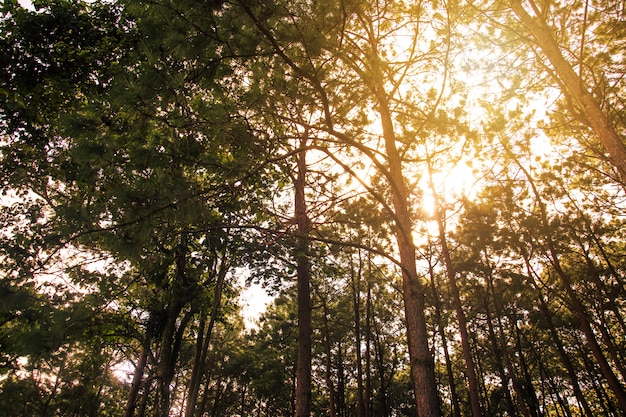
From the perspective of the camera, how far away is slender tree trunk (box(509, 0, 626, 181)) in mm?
5223

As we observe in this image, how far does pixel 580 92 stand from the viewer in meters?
5.67

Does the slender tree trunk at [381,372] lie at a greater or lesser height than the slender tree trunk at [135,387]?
greater

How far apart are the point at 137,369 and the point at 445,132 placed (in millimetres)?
10751

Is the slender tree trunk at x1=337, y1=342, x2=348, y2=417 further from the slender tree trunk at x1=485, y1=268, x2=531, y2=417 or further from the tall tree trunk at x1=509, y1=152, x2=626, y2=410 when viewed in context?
the tall tree trunk at x1=509, y1=152, x2=626, y2=410

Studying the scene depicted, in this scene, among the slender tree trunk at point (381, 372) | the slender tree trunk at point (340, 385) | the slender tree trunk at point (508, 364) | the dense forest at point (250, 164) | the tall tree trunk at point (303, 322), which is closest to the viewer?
the dense forest at point (250, 164)

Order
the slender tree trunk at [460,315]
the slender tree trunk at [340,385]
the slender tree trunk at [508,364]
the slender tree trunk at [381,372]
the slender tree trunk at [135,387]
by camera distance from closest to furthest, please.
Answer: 1. the slender tree trunk at [135,387]
2. the slender tree trunk at [460,315]
3. the slender tree trunk at [508,364]
4. the slender tree trunk at [381,372]
5. the slender tree trunk at [340,385]

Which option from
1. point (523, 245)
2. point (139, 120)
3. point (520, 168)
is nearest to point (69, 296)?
point (139, 120)

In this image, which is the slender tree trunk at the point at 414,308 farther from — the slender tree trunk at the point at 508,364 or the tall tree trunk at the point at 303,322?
the slender tree trunk at the point at 508,364

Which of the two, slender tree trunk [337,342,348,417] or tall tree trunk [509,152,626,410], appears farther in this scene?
slender tree trunk [337,342,348,417]

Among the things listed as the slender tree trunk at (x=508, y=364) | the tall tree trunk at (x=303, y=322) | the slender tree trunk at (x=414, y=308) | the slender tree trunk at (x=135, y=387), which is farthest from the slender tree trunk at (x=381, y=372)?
the slender tree trunk at (x=414, y=308)

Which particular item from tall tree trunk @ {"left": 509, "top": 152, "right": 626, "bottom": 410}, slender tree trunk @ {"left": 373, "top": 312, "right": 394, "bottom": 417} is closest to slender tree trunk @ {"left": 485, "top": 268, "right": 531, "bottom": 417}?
tall tree trunk @ {"left": 509, "top": 152, "right": 626, "bottom": 410}

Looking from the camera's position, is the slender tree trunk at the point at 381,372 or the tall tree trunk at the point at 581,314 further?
the slender tree trunk at the point at 381,372

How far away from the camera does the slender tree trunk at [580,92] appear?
5.22 meters

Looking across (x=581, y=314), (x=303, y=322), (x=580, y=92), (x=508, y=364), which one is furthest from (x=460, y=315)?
(x=580, y=92)
